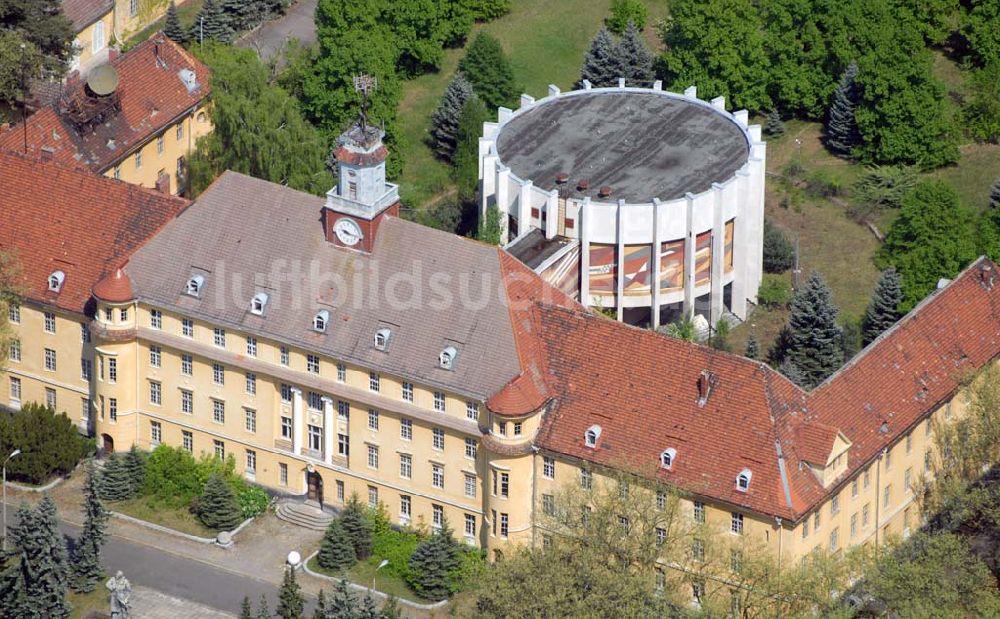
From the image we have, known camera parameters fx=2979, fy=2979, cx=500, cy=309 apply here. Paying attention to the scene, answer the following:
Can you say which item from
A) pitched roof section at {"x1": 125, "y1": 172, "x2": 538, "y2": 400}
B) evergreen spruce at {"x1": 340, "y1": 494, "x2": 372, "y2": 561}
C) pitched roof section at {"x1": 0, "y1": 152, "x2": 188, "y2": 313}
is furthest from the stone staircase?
pitched roof section at {"x1": 0, "y1": 152, "x2": 188, "y2": 313}

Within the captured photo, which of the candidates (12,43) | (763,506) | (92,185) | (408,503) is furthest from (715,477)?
(12,43)

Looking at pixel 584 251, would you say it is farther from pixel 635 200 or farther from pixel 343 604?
pixel 343 604

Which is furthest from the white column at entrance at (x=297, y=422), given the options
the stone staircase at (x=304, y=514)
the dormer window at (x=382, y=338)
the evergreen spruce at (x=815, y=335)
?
the evergreen spruce at (x=815, y=335)

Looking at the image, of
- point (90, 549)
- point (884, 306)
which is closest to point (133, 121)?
point (90, 549)

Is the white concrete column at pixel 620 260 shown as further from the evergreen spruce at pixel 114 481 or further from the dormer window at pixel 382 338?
the evergreen spruce at pixel 114 481

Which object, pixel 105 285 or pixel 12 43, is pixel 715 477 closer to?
pixel 105 285

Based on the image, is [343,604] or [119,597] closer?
[119,597]
